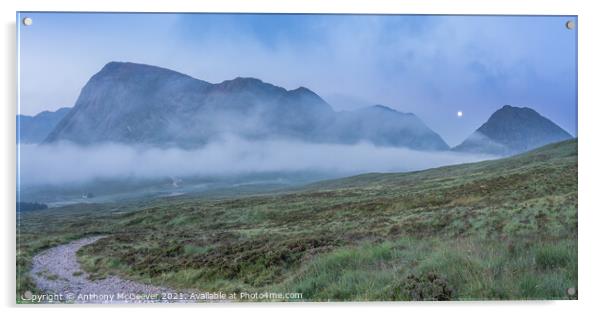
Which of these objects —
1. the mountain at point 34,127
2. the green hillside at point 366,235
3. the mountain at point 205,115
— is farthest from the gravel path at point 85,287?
the mountain at point 205,115

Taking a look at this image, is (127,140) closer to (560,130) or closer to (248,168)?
(248,168)

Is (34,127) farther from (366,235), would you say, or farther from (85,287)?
(366,235)

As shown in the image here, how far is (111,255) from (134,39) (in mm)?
3165

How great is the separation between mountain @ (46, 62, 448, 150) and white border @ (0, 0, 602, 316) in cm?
96

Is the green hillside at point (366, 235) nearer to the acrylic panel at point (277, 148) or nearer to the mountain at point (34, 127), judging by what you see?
the acrylic panel at point (277, 148)

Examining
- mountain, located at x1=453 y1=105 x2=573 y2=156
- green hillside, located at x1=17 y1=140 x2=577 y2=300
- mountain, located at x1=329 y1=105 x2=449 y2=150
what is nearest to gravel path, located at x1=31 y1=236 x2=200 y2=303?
green hillside, located at x1=17 y1=140 x2=577 y2=300

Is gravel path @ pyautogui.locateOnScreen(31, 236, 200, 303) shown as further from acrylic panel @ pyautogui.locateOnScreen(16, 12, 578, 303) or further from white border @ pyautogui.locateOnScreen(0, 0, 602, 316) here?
white border @ pyautogui.locateOnScreen(0, 0, 602, 316)

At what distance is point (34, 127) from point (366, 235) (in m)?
5.02

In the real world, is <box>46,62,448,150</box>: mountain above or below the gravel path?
above

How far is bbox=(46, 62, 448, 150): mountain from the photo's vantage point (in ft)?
20.9

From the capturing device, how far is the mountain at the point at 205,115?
636cm

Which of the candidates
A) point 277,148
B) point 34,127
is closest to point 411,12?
point 277,148

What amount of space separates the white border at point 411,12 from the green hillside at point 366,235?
9.6 inches
